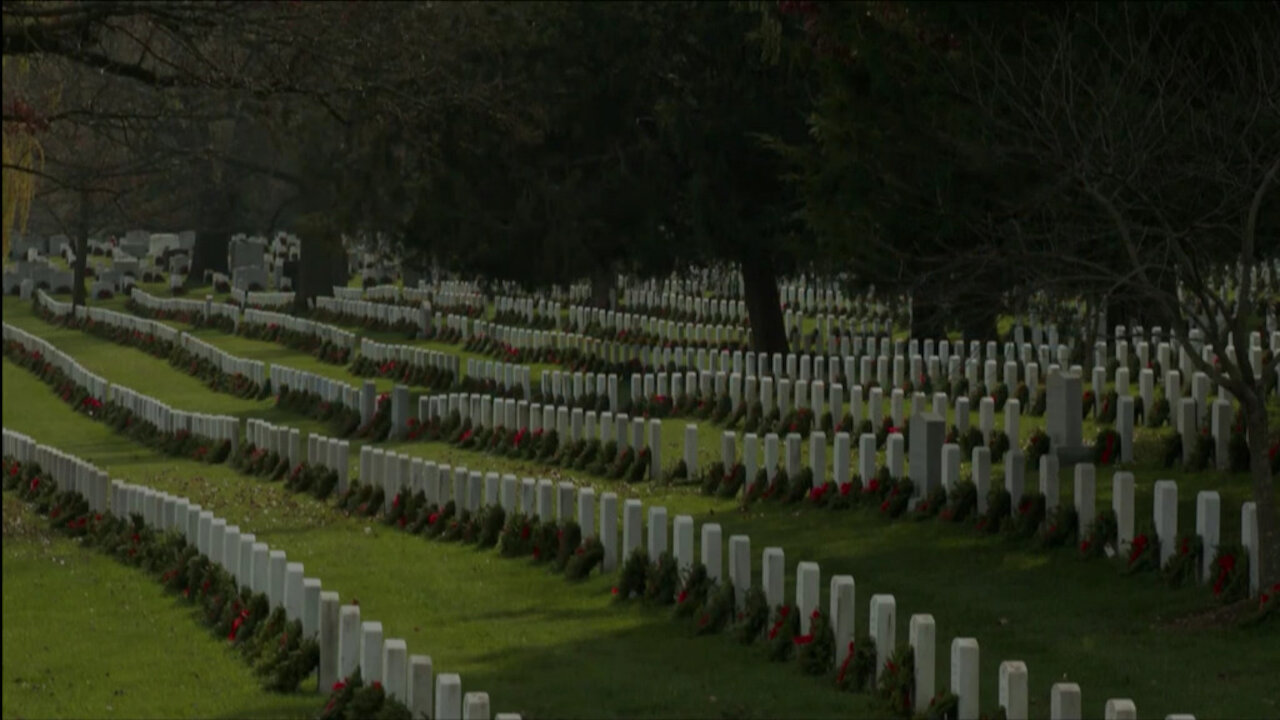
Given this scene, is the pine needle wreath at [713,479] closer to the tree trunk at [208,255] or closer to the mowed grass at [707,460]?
the mowed grass at [707,460]

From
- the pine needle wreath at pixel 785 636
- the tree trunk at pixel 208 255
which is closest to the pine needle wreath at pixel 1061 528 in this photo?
A: the pine needle wreath at pixel 785 636

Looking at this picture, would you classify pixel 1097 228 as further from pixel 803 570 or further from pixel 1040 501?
pixel 803 570

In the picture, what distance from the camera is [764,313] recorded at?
101 ft

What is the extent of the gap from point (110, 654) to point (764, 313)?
1917cm

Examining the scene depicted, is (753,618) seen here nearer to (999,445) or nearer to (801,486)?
(801,486)

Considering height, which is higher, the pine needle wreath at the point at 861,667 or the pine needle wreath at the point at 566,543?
the pine needle wreath at the point at 861,667

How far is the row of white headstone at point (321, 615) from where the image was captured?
28.7ft

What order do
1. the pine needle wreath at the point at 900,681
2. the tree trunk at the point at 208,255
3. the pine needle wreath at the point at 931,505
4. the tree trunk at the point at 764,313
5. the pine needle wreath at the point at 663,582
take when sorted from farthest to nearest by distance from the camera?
the tree trunk at the point at 208,255 < the tree trunk at the point at 764,313 < the pine needle wreath at the point at 931,505 < the pine needle wreath at the point at 663,582 < the pine needle wreath at the point at 900,681

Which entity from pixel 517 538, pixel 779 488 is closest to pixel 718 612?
pixel 517 538

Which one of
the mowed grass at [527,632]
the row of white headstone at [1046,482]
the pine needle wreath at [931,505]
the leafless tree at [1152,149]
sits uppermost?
the leafless tree at [1152,149]

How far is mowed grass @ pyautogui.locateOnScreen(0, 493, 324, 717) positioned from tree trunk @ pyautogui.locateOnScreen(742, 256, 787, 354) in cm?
1534

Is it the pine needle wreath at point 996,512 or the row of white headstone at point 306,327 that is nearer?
the pine needle wreath at point 996,512

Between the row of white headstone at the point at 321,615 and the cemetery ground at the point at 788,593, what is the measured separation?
2.48 ft

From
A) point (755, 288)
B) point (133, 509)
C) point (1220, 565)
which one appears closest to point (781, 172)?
point (755, 288)
